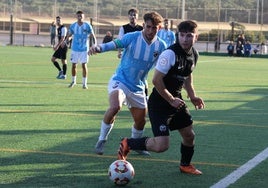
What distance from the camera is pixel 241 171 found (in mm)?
7879

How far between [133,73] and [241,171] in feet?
6.40

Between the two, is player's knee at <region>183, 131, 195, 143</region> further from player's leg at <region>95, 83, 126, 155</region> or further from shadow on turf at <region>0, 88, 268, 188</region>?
player's leg at <region>95, 83, 126, 155</region>

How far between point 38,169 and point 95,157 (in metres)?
1.08

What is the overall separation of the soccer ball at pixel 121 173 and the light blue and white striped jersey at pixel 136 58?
72.4 inches

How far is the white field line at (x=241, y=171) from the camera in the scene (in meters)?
7.19

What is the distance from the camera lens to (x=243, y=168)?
806cm

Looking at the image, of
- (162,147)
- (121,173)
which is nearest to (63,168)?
(121,173)

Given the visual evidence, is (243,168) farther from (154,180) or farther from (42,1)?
(42,1)

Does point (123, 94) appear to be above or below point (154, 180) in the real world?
above

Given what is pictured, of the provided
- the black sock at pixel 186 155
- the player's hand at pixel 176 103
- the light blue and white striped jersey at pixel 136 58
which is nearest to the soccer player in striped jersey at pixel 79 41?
the light blue and white striped jersey at pixel 136 58

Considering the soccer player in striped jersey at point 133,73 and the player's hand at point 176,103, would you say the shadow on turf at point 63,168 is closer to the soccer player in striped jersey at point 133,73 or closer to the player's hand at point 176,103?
the soccer player in striped jersey at point 133,73

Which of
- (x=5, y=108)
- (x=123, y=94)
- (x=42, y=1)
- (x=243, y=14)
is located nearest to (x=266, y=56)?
(x=243, y=14)

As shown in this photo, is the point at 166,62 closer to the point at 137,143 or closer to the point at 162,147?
the point at 162,147

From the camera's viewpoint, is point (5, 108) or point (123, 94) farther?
point (5, 108)
